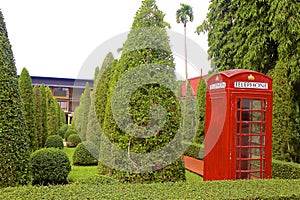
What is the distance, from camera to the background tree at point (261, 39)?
10.8 metres

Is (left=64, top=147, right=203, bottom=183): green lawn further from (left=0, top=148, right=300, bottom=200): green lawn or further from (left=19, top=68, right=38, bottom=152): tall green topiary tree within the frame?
(left=0, top=148, right=300, bottom=200): green lawn

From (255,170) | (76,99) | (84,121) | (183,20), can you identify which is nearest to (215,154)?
(255,170)

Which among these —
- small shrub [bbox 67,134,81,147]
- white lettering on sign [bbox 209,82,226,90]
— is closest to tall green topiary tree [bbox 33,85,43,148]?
small shrub [bbox 67,134,81,147]

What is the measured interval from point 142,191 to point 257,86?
3551mm

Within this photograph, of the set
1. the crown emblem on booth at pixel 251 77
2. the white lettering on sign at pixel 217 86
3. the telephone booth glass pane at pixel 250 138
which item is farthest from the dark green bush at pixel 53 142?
the crown emblem on booth at pixel 251 77

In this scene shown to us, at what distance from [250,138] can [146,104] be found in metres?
2.64

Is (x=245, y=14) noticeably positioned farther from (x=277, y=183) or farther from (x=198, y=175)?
(x=277, y=183)

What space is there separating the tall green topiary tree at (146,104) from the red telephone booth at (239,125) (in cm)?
94

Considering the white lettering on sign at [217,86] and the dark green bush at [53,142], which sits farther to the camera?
the dark green bush at [53,142]

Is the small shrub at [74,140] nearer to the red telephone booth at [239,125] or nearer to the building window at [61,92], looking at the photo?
the red telephone booth at [239,125]

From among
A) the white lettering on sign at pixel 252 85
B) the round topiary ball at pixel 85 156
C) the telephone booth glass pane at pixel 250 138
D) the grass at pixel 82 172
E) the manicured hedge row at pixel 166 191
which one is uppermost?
the white lettering on sign at pixel 252 85

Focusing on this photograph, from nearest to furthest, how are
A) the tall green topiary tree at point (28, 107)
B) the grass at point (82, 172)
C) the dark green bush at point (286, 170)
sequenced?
the dark green bush at point (286, 170)
the grass at point (82, 172)
the tall green topiary tree at point (28, 107)

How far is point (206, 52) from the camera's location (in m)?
15.7

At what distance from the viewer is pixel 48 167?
7797mm
